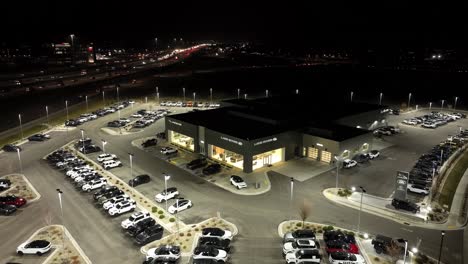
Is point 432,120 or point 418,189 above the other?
point 432,120

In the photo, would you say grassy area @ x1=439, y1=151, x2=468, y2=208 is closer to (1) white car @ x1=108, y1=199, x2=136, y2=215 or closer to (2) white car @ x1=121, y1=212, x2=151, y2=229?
(2) white car @ x1=121, y1=212, x2=151, y2=229

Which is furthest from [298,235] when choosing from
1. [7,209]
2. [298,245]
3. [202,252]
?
[7,209]

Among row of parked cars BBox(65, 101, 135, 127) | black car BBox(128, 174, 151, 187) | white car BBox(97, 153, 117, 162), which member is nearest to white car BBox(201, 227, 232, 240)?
black car BBox(128, 174, 151, 187)

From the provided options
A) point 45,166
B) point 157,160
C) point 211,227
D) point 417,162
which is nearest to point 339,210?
point 211,227

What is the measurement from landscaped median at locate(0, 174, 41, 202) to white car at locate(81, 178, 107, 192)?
502 centimetres

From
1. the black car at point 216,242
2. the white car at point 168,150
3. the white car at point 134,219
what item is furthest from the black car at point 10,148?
the black car at point 216,242

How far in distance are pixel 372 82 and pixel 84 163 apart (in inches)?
5269

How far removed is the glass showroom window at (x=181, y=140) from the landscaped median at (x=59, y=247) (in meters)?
25.4

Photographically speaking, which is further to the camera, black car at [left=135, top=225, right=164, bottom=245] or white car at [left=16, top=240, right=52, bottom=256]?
black car at [left=135, top=225, right=164, bottom=245]

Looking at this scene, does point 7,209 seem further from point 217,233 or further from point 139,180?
point 217,233

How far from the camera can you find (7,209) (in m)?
34.6

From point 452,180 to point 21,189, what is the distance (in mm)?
53043

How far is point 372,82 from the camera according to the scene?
149000mm

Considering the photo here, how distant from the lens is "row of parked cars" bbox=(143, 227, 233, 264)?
26.3 m
